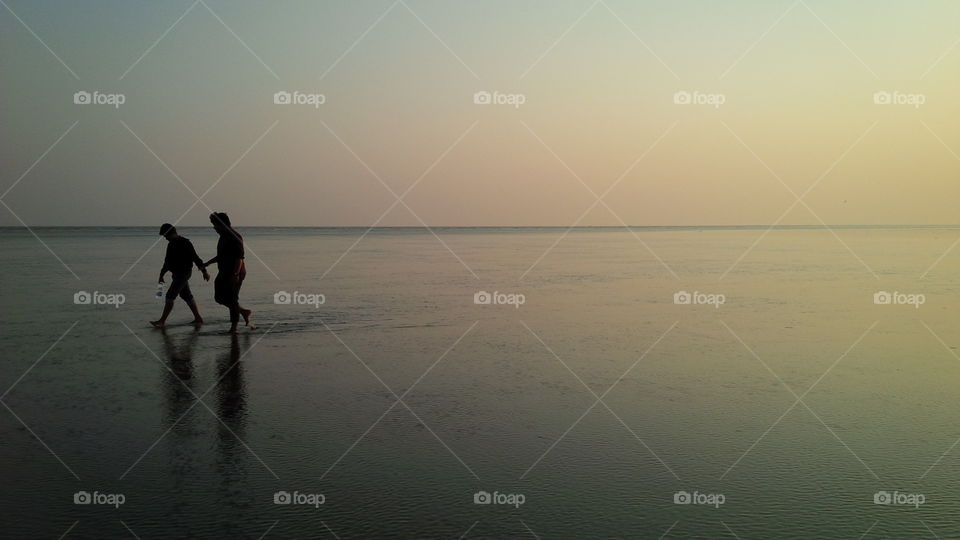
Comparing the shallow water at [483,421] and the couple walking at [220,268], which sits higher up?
the couple walking at [220,268]

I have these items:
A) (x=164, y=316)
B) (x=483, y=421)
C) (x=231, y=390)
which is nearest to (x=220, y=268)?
(x=164, y=316)

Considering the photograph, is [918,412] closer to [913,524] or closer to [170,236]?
[913,524]

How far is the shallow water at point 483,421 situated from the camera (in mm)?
4359

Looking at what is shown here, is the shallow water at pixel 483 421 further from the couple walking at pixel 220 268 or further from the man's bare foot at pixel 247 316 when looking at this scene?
the couple walking at pixel 220 268

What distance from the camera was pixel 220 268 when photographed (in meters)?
11.6

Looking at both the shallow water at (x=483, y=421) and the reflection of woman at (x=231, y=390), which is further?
the reflection of woman at (x=231, y=390)

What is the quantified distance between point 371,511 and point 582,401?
10.00 feet

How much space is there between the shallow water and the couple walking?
0.52 metres

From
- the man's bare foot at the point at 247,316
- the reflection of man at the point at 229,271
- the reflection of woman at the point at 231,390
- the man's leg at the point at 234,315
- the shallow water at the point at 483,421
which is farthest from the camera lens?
the man's bare foot at the point at 247,316

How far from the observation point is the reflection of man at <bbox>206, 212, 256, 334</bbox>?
436 inches

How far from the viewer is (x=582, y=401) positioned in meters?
6.97

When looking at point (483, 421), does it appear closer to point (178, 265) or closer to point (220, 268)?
point (220, 268)

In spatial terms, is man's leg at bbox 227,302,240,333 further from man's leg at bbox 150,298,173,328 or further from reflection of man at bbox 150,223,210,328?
man's leg at bbox 150,298,173,328

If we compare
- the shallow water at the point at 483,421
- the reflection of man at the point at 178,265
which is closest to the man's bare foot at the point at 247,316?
the shallow water at the point at 483,421
